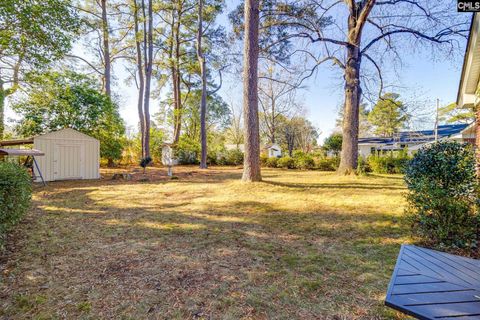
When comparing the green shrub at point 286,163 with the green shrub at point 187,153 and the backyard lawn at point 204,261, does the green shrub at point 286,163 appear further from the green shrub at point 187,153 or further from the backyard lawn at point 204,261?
the backyard lawn at point 204,261

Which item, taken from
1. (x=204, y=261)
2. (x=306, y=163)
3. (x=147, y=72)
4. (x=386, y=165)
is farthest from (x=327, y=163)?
(x=204, y=261)

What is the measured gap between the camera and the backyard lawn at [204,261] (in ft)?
6.47

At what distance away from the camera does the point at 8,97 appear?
12.0m

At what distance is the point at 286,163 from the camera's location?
56.5 feet

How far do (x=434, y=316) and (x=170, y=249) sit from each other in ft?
9.31

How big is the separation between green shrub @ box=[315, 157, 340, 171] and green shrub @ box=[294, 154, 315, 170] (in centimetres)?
36

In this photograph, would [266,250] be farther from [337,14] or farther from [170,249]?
[337,14]

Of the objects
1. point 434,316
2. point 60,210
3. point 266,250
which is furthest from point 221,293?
point 60,210

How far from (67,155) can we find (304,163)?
13.6 m

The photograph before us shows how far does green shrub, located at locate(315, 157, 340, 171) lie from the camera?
14930 millimetres

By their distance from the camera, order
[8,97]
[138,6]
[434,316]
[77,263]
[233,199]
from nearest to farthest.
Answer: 1. [434,316]
2. [77,263]
3. [233,199]
4. [8,97]
5. [138,6]

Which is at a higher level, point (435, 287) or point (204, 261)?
point (435, 287)

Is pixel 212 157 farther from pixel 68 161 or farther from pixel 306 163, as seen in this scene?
pixel 68 161

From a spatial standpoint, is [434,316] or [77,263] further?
[77,263]
